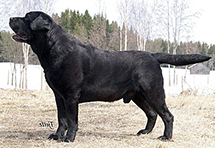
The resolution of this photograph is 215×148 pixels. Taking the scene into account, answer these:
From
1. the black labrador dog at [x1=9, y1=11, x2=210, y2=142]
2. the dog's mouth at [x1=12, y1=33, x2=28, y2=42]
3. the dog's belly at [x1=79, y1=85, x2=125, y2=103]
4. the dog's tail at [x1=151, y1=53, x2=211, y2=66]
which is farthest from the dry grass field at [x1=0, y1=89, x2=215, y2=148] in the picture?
the dog's mouth at [x1=12, y1=33, x2=28, y2=42]

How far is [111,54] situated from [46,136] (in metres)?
1.67

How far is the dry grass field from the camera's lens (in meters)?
3.88

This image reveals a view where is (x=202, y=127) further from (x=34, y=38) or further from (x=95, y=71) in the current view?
(x=34, y=38)

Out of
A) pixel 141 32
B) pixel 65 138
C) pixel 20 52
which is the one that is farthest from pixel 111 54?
pixel 20 52

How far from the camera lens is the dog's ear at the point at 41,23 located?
3.76 m

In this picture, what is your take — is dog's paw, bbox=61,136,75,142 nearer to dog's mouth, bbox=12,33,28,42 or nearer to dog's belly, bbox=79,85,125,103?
dog's belly, bbox=79,85,125,103

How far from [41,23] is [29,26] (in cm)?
20

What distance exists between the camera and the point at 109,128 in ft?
17.1

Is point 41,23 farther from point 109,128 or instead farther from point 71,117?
point 109,128

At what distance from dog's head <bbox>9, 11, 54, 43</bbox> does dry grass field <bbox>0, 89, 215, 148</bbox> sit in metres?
1.48

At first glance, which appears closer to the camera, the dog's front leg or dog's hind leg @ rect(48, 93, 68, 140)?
the dog's front leg

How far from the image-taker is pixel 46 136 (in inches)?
172

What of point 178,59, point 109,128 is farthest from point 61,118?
point 178,59

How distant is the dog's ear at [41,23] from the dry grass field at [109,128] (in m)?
1.60
